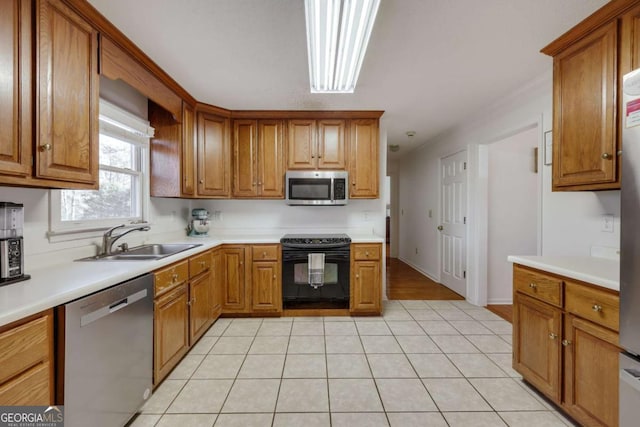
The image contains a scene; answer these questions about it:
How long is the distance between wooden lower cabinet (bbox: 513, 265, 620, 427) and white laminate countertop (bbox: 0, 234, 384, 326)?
2.36 m

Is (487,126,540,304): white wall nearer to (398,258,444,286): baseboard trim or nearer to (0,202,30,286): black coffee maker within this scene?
(398,258,444,286): baseboard trim

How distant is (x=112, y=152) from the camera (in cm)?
223

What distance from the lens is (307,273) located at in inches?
115

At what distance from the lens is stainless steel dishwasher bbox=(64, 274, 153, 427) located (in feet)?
3.69

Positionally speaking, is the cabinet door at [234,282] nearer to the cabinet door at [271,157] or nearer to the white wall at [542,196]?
the cabinet door at [271,157]

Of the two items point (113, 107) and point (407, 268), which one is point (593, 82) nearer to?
point (113, 107)

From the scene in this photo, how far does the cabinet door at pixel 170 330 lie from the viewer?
5.72 ft

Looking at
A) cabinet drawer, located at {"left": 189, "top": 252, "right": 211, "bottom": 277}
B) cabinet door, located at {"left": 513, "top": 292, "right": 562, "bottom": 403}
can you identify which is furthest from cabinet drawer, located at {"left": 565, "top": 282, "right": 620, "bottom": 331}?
cabinet drawer, located at {"left": 189, "top": 252, "right": 211, "bottom": 277}

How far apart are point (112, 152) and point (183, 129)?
0.66 meters

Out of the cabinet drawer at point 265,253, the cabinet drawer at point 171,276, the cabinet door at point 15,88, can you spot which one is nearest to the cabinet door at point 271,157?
the cabinet drawer at point 265,253

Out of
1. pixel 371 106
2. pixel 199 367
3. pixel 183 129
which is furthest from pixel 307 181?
pixel 199 367

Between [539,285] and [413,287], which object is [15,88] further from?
[413,287]

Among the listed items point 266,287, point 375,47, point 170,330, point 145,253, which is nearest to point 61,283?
point 170,330

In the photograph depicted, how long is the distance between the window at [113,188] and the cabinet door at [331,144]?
1740 mm
